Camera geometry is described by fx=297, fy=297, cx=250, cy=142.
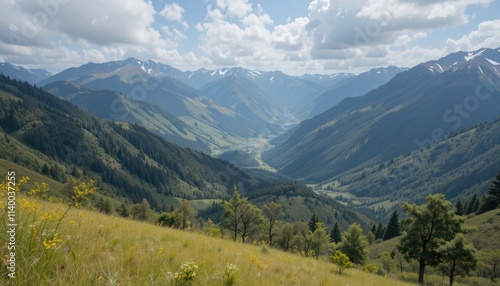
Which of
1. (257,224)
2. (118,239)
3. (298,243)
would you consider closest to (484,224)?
(298,243)

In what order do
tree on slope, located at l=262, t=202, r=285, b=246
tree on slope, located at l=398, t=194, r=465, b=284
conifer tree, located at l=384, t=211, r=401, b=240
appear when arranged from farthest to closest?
conifer tree, located at l=384, t=211, r=401, b=240 < tree on slope, located at l=262, t=202, r=285, b=246 < tree on slope, located at l=398, t=194, r=465, b=284

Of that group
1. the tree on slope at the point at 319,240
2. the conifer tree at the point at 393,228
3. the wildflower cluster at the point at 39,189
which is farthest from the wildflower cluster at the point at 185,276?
the conifer tree at the point at 393,228

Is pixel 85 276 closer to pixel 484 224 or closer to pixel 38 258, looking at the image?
pixel 38 258

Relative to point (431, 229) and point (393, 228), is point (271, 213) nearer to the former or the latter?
point (431, 229)

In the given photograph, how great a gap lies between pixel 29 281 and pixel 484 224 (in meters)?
116

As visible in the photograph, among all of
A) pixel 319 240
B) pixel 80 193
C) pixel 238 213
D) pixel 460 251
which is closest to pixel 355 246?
pixel 319 240

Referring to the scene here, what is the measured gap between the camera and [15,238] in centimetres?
368

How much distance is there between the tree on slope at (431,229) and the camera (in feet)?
114

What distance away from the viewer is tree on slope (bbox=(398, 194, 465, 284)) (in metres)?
34.7

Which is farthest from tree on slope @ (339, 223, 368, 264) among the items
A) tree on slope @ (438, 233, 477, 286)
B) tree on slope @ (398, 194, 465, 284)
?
tree on slope @ (438, 233, 477, 286)

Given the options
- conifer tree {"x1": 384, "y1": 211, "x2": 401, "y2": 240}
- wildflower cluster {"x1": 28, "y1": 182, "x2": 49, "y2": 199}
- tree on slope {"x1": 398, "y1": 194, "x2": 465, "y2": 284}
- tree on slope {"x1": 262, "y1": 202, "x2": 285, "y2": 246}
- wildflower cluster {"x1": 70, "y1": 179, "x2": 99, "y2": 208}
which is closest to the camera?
wildflower cluster {"x1": 70, "y1": 179, "x2": 99, "y2": 208}

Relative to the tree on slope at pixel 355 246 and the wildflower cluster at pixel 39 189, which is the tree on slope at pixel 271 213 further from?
the wildflower cluster at pixel 39 189

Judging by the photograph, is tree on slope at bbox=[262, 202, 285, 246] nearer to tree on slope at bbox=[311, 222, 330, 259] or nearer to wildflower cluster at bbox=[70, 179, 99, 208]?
tree on slope at bbox=[311, 222, 330, 259]

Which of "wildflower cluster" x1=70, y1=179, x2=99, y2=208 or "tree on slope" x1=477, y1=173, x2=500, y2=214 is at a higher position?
"tree on slope" x1=477, y1=173, x2=500, y2=214
